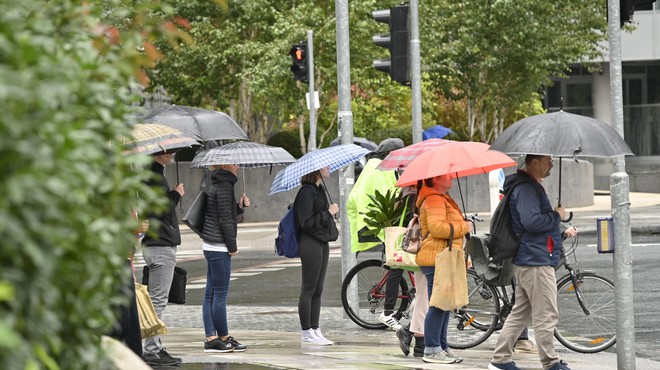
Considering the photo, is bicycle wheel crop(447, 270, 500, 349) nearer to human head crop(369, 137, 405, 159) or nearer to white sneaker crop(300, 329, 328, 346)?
white sneaker crop(300, 329, 328, 346)

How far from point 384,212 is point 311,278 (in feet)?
2.87

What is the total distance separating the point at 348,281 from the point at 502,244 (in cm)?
A: 401

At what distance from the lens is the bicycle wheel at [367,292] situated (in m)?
12.5

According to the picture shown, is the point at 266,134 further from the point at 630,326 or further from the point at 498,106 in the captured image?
the point at 630,326

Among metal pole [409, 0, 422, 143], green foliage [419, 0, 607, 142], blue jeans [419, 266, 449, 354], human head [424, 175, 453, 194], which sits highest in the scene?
green foliage [419, 0, 607, 142]

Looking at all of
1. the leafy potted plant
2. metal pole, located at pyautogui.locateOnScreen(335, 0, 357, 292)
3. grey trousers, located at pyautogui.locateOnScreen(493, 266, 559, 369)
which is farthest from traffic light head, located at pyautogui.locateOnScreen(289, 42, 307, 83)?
grey trousers, located at pyautogui.locateOnScreen(493, 266, 559, 369)

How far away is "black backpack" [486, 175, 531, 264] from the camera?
890 centimetres

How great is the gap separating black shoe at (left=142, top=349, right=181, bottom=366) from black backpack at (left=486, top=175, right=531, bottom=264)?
2.55 metres

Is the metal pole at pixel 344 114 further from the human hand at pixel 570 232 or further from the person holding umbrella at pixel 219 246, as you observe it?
the human hand at pixel 570 232

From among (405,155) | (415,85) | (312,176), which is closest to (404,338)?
(405,155)

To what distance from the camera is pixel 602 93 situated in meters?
47.4

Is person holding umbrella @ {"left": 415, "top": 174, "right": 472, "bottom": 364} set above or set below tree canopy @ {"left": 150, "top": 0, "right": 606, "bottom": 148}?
below

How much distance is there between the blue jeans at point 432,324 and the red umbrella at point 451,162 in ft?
2.36

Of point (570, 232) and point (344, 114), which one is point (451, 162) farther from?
point (344, 114)
